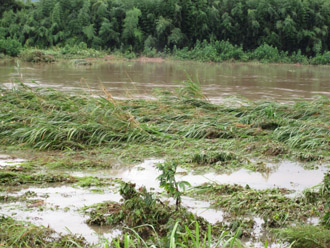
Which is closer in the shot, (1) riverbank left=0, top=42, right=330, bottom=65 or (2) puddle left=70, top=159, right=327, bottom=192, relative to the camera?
(2) puddle left=70, top=159, right=327, bottom=192

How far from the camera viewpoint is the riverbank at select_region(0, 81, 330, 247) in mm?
3119

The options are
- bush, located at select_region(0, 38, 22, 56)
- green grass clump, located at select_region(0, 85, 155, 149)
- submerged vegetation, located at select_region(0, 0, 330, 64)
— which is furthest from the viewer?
submerged vegetation, located at select_region(0, 0, 330, 64)

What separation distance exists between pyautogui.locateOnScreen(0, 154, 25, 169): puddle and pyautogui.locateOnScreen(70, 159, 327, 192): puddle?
0.64m

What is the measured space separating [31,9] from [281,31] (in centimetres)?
1470

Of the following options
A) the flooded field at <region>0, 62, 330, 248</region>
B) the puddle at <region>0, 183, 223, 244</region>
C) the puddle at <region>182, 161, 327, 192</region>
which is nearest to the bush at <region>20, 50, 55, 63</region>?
the flooded field at <region>0, 62, 330, 248</region>

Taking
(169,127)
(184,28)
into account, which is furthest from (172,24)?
(169,127)

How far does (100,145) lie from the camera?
5.50 metres

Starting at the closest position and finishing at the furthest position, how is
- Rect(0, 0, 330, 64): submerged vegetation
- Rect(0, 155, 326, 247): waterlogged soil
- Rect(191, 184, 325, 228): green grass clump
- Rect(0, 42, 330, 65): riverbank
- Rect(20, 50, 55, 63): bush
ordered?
Rect(0, 155, 326, 247): waterlogged soil → Rect(191, 184, 325, 228): green grass clump → Rect(20, 50, 55, 63): bush → Rect(0, 42, 330, 65): riverbank → Rect(0, 0, 330, 64): submerged vegetation

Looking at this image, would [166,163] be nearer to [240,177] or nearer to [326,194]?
[326,194]

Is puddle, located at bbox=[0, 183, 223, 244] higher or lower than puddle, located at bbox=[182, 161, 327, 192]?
higher

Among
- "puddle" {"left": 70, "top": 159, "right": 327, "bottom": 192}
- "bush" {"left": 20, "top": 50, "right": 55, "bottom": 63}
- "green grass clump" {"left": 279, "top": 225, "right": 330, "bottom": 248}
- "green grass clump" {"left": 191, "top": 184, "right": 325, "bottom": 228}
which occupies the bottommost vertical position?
"bush" {"left": 20, "top": 50, "right": 55, "bottom": 63}

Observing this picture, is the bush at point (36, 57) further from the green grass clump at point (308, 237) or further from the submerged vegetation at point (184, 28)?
the green grass clump at point (308, 237)

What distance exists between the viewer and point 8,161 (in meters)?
4.81

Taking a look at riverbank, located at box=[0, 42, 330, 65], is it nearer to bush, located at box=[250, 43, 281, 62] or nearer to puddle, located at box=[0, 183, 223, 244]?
bush, located at box=[250, 43, 281, 62]
